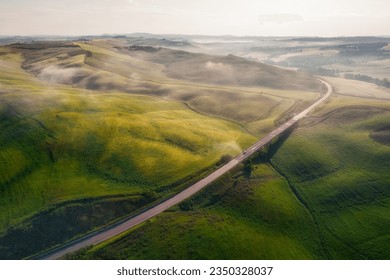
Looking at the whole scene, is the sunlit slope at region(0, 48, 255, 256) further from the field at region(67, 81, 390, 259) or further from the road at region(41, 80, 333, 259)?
the field at region(67, 81, 390, 259)

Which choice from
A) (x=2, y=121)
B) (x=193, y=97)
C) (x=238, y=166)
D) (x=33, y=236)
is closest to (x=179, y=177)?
(x=238, y=166)

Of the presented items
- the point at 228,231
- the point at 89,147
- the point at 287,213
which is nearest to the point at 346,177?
the point at 287,213

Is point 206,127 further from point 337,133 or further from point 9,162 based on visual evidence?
point 9,162

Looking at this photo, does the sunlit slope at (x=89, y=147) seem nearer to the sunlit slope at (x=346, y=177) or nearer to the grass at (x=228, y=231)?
the grass at (x=228, y=231)

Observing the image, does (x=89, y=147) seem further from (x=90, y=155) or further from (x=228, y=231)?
(x=228, y=231)

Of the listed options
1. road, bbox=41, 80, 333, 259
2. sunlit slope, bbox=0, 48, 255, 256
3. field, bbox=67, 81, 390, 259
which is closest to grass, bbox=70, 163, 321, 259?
field, bbox=67, 81, 390, 259
